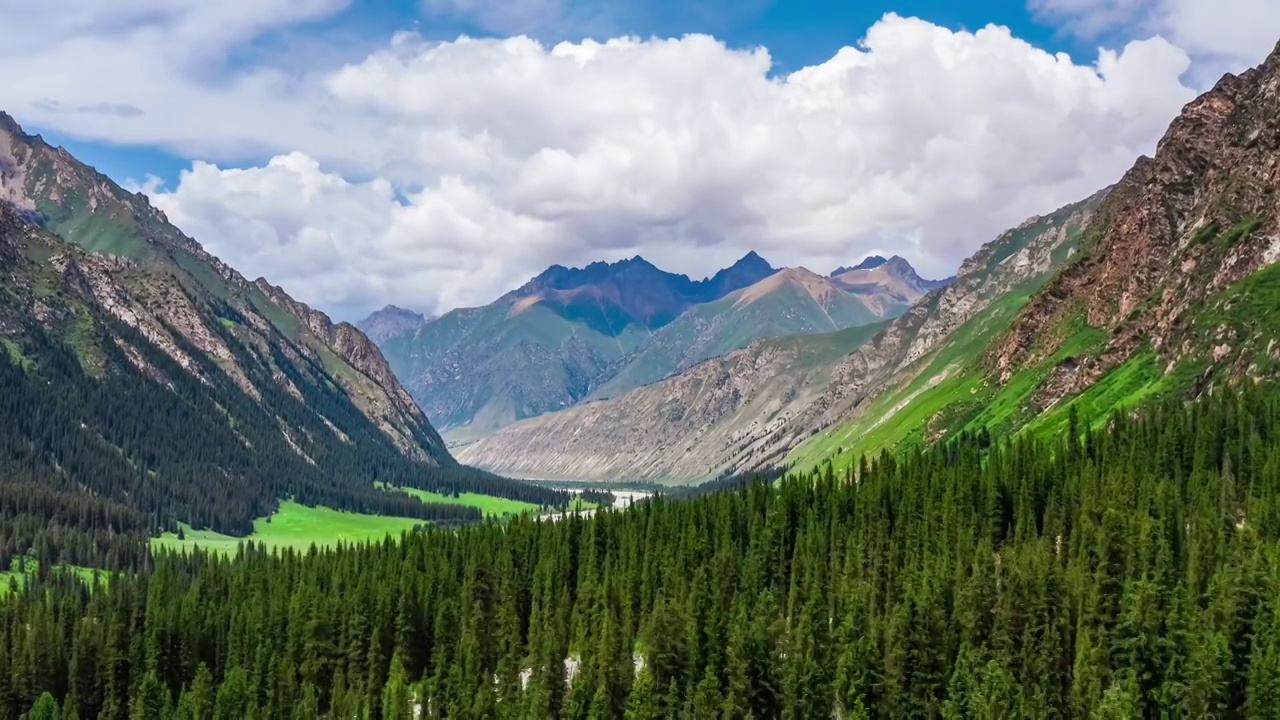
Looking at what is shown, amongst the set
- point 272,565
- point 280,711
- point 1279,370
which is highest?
point 1279,370

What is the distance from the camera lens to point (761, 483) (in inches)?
6762

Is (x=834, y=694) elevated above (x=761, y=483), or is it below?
below

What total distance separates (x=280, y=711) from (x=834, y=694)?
6302 cm

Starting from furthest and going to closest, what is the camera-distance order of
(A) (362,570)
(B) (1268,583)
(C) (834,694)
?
(A) (362,570)
(C) (834,694)
(B) (1268,583)

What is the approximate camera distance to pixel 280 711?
129 meters

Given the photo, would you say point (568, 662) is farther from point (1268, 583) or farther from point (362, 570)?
point (1268, 583)

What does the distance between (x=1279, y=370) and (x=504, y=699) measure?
13379 cm

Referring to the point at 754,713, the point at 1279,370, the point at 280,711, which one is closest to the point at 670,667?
the point at 754,713

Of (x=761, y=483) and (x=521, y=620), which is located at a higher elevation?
(x=761, y=483)

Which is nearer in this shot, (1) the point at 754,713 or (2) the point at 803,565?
(1) the point at 754,713

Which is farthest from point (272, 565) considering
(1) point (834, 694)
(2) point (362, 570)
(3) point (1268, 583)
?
(3) point (1268, 583)

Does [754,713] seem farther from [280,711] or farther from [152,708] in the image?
[152,708]

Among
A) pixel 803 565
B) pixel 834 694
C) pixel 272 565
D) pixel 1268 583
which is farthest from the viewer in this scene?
pixel 272 565

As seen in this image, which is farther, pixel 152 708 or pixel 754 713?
pixel 152 708
